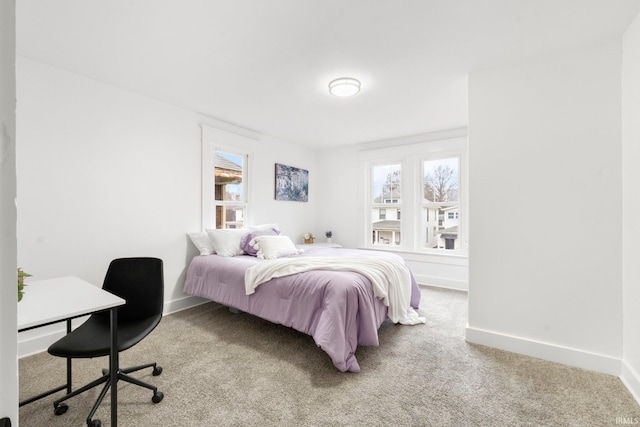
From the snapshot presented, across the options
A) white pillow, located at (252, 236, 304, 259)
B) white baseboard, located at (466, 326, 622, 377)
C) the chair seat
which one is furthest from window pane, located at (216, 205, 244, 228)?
white baseboard, located at (466, 326, 622, 377)

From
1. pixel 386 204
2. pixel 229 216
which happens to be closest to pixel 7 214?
pixel 229 216

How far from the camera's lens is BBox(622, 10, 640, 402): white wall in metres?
1.90

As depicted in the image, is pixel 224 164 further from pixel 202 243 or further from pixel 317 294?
pixel 317 294

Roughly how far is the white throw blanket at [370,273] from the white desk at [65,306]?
1265 mm

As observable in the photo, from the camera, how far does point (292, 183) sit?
5.20m

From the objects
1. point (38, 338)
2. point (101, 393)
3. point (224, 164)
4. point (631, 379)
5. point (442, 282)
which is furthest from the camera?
point (442, 282)

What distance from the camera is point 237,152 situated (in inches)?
167

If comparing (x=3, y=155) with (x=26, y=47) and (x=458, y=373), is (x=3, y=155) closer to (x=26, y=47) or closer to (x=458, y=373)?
(x=458, y=373)

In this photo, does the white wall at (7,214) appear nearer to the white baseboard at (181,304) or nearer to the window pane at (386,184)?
the white baseboard at (181,304)

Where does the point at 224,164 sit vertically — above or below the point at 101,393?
above

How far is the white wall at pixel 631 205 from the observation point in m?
1.90

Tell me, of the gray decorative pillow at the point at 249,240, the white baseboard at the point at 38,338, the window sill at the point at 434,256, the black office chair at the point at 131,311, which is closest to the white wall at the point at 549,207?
the window sill at the point at 434,256

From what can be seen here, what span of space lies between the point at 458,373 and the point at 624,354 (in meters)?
1.18

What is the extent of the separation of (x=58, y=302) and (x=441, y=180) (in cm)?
473
